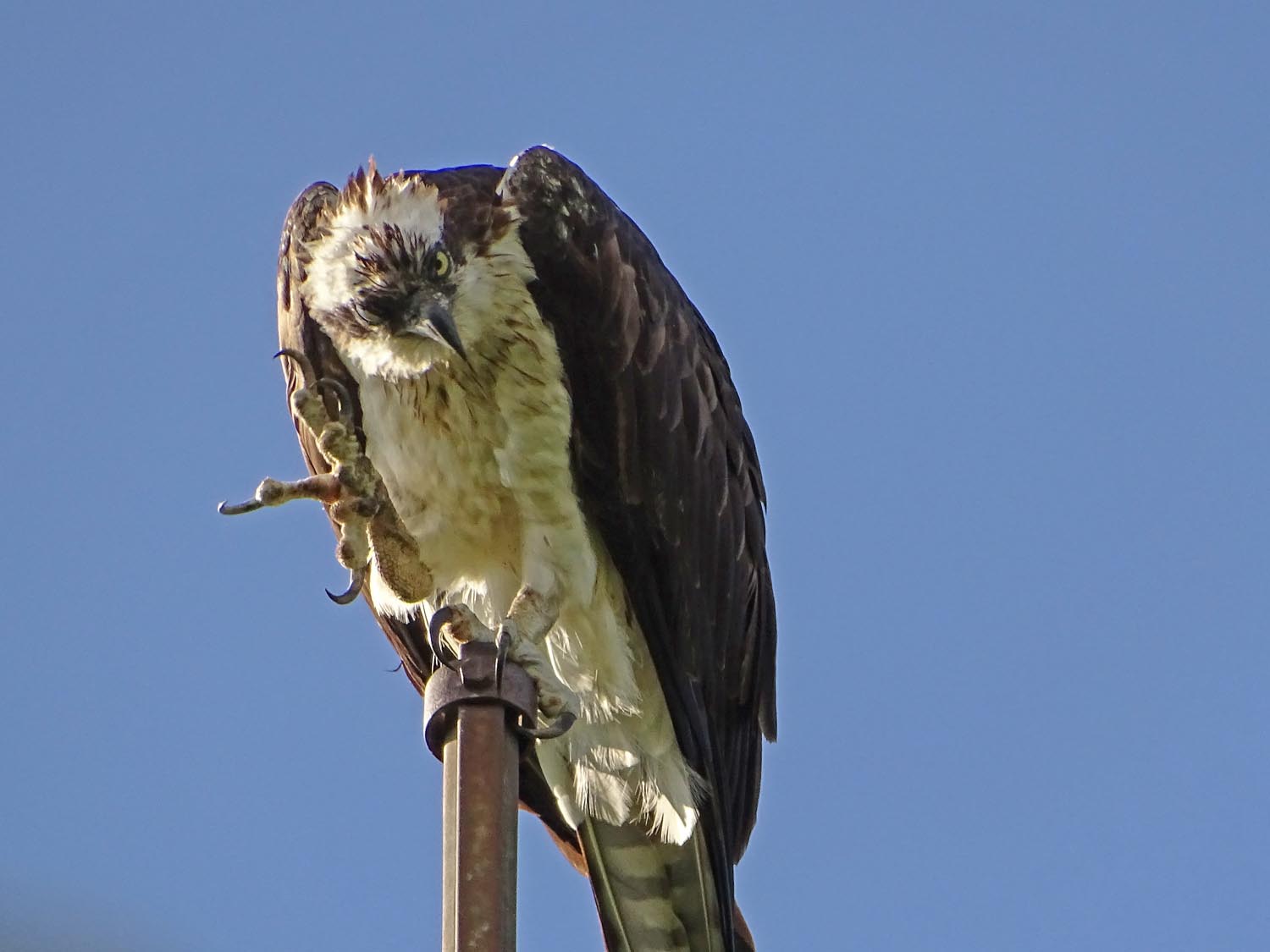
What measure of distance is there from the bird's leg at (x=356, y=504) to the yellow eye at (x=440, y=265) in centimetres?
52

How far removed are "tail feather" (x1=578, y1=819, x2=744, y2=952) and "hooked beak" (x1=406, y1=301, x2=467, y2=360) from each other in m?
1.59

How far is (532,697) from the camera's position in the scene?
14.8 feet

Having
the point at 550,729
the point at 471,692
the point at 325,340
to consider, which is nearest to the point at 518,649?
the point at 550,729

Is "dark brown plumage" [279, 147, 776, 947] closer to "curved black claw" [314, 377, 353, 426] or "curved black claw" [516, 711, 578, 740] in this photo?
"curved black claw" [314, 377, 353, 426]

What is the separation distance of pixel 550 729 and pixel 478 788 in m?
0.93

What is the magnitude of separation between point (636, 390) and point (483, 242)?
0.67 meters

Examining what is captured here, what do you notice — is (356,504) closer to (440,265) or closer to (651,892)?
(440,265)

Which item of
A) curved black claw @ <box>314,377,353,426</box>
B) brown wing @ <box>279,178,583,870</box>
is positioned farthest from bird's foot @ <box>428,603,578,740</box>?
curved black claw @ <box>314,377,353,426</box>

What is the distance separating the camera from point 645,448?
6.23 m

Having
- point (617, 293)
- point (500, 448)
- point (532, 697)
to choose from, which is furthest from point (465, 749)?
point (617, 293)

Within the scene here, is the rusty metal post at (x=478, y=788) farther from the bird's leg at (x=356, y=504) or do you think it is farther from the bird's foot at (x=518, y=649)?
the bird's leg at (x=356, y=504)

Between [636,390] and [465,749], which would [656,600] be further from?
[465,749]

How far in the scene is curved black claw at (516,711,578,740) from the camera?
4.46m

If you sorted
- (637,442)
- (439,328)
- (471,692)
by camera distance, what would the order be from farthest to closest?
1. (637,442)
2. (439,328)
3. (471,692)
